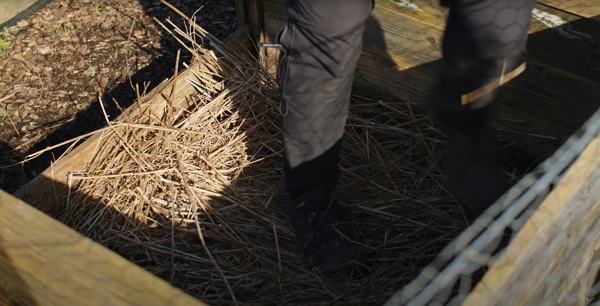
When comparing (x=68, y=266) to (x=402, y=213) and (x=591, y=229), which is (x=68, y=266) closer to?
(x=591, y=229)

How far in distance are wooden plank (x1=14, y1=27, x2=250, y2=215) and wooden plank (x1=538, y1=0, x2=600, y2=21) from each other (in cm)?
119

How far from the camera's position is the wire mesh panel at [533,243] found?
859mm

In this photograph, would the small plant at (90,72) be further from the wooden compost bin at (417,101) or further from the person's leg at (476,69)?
the person's leg at (476,69)

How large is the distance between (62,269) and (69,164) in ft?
3.41

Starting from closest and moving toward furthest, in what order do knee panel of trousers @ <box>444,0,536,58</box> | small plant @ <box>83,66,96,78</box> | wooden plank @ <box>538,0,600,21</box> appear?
knee panel of trousers @ <box>444,0,536,58</box>, wooden plank @ <box>538,0,600,21</box>, small plant @ <box>83,66,96,78</box>

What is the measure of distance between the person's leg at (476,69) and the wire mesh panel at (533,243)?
0.89ft

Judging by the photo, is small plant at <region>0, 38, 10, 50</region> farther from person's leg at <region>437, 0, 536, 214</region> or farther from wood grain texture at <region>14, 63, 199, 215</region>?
person's leg at <region>437, 0, 536, 214</region>

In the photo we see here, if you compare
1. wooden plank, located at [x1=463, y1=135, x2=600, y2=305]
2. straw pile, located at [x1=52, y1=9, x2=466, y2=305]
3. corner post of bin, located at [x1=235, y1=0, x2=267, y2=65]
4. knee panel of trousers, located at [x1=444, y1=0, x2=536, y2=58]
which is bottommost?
straw pile, located at [x1=52, y1=9, x2=466, y2=305]

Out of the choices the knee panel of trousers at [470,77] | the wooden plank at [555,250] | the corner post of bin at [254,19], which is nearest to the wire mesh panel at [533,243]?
the wooden plank at [555,250]

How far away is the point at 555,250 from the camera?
1.02 metres

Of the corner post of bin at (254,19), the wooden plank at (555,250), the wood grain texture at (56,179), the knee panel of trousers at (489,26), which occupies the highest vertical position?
the knee panel of trousers at (489,26)

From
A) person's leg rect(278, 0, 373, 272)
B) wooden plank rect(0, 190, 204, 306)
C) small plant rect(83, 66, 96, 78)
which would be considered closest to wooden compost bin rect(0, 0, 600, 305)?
wooden plank rect(0, 190, 204, 306)

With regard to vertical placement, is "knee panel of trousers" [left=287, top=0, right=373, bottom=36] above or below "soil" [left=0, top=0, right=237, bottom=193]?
above

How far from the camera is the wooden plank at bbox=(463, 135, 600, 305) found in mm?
874
